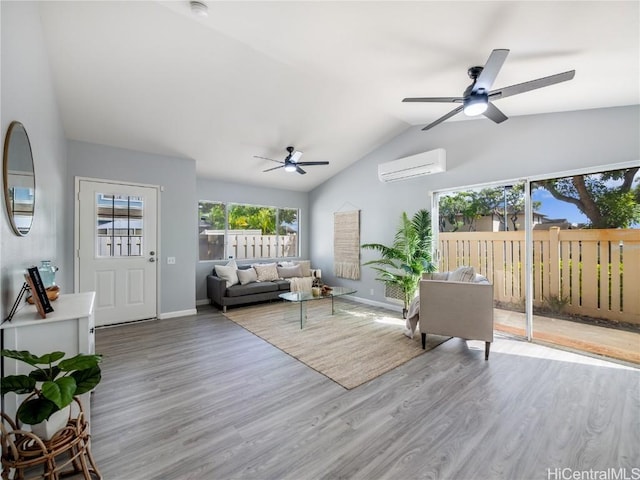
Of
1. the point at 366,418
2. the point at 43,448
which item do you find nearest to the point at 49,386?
the point at 43,448

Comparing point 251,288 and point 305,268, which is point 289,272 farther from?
point 251,288

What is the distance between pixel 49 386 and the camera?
45.3 inches

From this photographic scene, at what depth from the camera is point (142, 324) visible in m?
4.23

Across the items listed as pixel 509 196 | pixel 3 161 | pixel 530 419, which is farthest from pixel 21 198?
→ pixel 509 196

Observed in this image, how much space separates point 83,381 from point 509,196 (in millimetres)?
4671

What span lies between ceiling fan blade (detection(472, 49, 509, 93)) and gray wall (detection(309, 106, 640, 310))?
1.82 metres

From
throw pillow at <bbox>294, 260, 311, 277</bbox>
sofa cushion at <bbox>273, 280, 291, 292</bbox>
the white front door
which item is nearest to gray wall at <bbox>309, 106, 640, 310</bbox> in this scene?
throw pillow at <bbox>294, 260, 311, 277</bbox>

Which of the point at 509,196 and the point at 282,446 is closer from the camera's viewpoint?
the point at 282,446

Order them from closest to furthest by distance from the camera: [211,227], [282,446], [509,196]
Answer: [282,446], [509,196], [211,227]

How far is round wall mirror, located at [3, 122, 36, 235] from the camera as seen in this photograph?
5.18ft

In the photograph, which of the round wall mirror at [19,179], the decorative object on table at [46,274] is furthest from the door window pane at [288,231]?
the round wall mirror at [19,179]

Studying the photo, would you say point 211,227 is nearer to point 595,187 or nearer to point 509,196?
point 509,196

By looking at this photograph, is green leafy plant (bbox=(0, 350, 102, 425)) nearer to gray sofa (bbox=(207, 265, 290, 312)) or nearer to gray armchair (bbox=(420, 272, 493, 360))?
gray armchair (bbox=(420, 272, 493, 360))

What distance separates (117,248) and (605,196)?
6.32m
